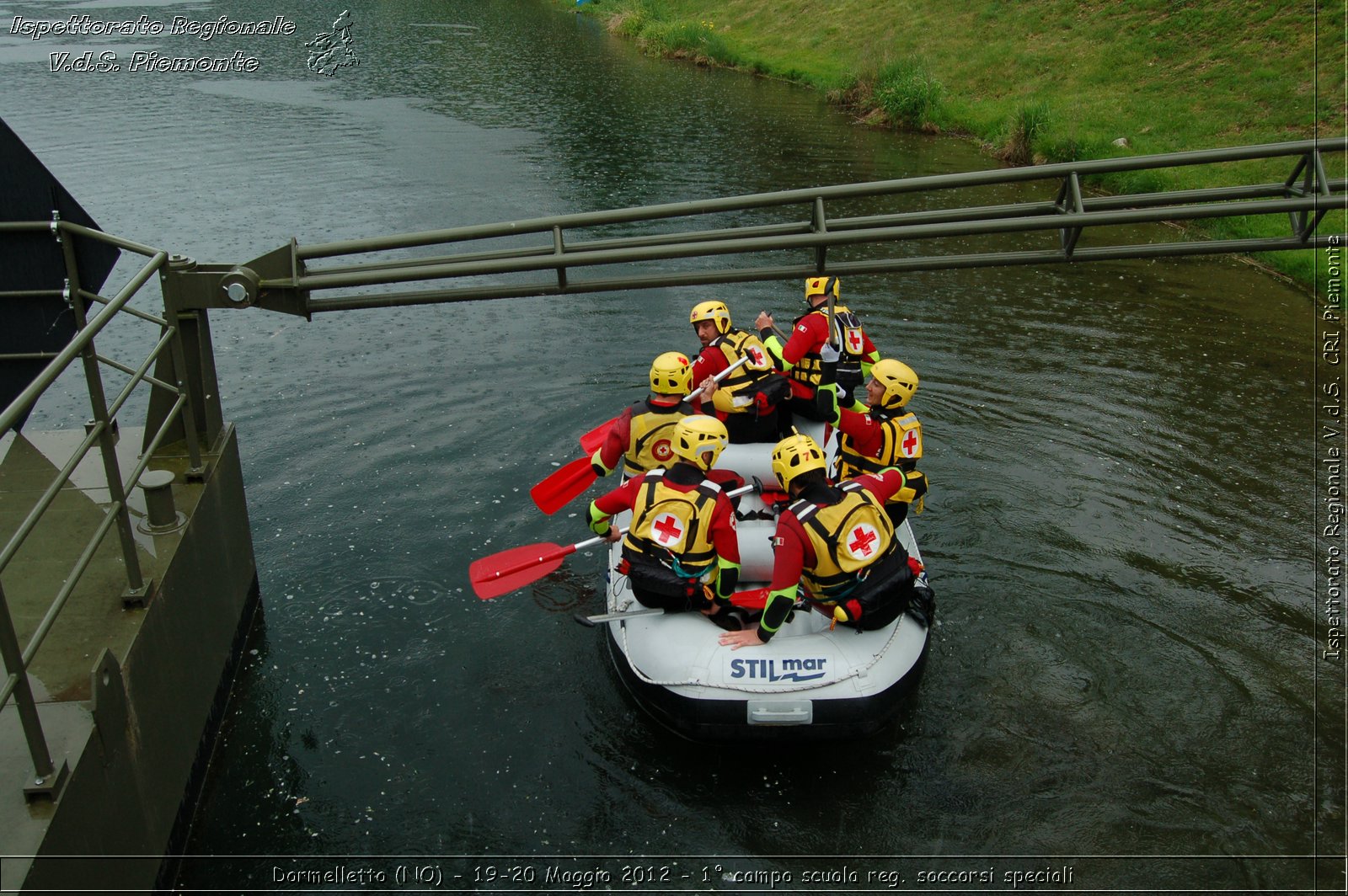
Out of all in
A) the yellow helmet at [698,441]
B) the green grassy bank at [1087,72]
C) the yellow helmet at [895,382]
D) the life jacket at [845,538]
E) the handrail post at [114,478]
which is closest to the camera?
the handrail post at [114,478]

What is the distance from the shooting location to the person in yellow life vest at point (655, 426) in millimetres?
8453

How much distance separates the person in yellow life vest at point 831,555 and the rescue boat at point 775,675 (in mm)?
166

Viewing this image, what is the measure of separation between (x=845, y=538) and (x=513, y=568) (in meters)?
2.97

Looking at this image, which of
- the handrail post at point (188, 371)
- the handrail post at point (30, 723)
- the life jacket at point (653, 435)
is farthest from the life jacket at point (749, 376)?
the handrail post at point (30, 723)

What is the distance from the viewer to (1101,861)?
21.5 feet

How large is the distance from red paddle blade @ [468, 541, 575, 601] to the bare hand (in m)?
1.71

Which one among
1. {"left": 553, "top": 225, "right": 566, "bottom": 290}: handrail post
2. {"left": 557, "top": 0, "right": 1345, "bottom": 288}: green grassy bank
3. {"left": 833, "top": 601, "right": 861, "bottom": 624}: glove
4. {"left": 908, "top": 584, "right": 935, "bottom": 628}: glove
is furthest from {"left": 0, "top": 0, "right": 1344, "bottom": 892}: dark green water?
{"left": 557, "top": 0, "right": 1345, "bottom": 288}: green grassy bank

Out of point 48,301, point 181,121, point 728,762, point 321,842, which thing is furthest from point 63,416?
point 181,121

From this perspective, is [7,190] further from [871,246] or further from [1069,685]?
[871,246]

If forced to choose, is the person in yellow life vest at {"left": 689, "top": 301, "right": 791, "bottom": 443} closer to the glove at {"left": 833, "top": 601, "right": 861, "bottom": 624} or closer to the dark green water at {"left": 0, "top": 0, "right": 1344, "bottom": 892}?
the dark green water at {"left": 0, "top": 0, "right": 1344, "bottom": 892}

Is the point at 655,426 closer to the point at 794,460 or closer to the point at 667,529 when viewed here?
the point at 667,529

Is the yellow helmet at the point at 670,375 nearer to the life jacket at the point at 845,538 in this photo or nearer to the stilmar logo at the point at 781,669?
the life jacket at the point at 845,538

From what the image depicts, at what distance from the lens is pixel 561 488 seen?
9664 millimetres

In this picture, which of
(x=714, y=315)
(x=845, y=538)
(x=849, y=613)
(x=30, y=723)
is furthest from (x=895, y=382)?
(x=30, y=723)
